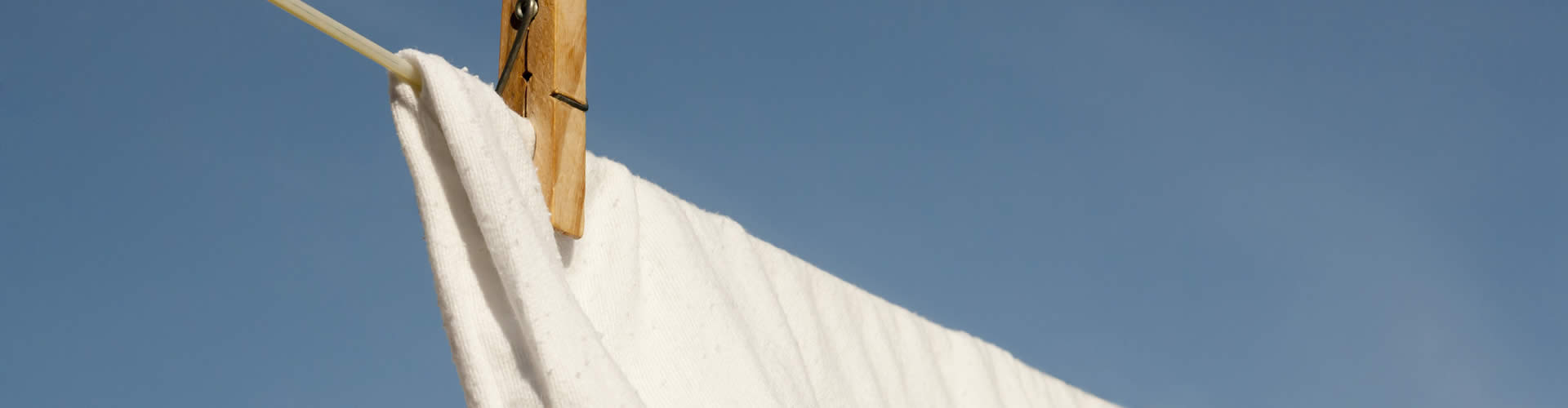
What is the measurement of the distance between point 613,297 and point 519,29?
0.51ft

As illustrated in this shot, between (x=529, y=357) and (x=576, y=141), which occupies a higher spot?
(x=576, y=141)

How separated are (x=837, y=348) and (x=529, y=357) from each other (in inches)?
15.4

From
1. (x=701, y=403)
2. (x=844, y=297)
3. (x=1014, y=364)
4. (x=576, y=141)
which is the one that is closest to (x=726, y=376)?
(x=701, y=403)

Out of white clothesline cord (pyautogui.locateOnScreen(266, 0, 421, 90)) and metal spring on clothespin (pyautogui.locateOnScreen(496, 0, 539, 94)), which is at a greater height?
metal spring on clothespin (pyautogui.locateOnScreen(496, 0, 539, 94))

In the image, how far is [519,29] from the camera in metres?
0.68

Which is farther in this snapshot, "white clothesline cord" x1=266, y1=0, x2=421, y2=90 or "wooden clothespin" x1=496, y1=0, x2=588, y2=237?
"wooden clothespin" x1=496, y1=0, x2=588, y2=237

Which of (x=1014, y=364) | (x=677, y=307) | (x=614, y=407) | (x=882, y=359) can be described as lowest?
(x=614, y=407)

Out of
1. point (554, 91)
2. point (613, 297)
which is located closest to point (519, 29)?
point (554, 91)

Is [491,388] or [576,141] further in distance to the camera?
[576,141]

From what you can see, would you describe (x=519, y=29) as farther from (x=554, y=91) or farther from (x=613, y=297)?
(x=613, y=297)

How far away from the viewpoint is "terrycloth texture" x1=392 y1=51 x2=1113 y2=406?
54 centimetres

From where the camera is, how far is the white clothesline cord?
1.71 ft

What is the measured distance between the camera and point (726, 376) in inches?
27.3

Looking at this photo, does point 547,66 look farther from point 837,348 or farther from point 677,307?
point 837,348
